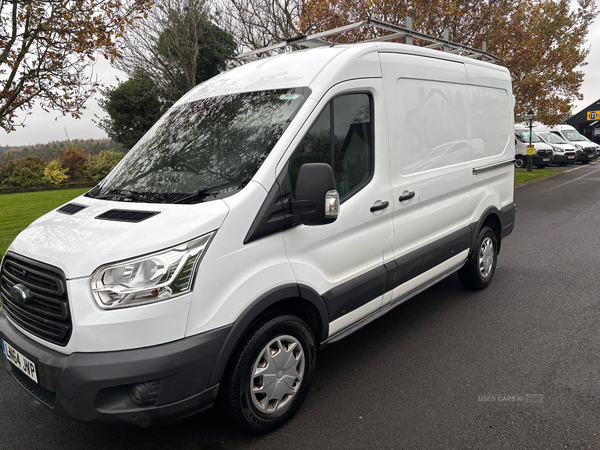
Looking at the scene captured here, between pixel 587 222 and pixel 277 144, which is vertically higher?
pixel 277 144

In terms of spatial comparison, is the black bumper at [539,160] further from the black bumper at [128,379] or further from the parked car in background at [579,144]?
the black bumper at [128,379]

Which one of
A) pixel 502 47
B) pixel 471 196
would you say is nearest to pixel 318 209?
pixel 471 196

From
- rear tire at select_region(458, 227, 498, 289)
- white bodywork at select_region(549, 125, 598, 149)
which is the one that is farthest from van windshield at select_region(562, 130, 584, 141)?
rear tire at select_region(458, 227, 498, 289)

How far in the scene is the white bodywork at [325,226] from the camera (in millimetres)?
2289

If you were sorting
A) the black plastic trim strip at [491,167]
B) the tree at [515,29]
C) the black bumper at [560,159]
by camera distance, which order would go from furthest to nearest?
the black bumper at [560,159], the tree at [515,29], the black plastic trim strip at [491,167]

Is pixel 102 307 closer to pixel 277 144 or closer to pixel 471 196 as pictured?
pixel 277 144

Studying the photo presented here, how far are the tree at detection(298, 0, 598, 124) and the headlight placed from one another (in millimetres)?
11727

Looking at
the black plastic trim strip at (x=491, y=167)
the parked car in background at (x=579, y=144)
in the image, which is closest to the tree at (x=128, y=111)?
the black plastic trim strip at (x=491, y=167)

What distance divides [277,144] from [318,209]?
48 cm

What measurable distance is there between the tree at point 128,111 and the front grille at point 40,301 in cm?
2202

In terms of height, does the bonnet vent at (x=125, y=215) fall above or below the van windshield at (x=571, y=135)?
above

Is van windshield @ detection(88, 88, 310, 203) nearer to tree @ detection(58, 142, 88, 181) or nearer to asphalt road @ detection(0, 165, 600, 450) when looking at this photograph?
asphalt road @ detection(0, 165, 600, 450)

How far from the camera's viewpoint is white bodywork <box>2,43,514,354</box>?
7.51ft

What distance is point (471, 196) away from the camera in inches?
186
